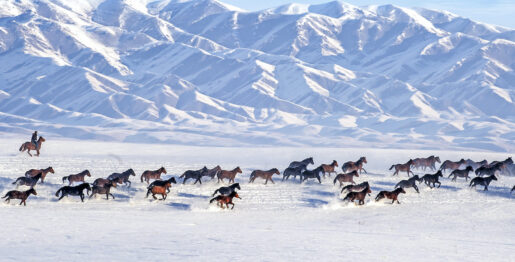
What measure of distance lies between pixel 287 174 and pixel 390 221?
30.2 feet

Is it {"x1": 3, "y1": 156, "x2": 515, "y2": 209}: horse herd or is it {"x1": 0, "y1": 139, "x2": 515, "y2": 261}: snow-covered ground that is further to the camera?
{"x1": 3, "y1": 156, "x2": 515, "y2": 209}: horse herd

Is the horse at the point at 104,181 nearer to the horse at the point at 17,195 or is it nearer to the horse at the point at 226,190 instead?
the horse at the point at 17,195

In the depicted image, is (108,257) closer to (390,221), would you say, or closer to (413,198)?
(390,221)

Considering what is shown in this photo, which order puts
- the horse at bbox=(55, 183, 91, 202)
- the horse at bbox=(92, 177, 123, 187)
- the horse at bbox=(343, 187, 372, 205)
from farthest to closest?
the horse at bbox=(92, 177, 123, 187) < the horse at bbox=(343, 187, 372, 205) < the horse at bbox=(55, 183, 91, 202)

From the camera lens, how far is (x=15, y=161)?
3619 cm

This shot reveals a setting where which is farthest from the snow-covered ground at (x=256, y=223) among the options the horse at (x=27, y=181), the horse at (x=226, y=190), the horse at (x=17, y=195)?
the horse at (x=226, y=190)

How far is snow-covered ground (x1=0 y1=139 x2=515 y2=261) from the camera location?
18.3m

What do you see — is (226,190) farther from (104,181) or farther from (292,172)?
(292,172)

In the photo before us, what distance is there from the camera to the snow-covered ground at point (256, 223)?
18281 mm

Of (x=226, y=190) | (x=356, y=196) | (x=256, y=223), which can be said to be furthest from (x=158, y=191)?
(x=356, y=196)

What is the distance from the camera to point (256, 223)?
24.3 metres

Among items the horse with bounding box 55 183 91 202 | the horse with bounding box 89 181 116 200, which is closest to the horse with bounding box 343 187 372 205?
the horse with bounding box 89 181 116 200

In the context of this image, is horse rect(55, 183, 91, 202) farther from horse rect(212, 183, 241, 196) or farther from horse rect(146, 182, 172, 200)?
horse rect(212, 183, 241, 196)

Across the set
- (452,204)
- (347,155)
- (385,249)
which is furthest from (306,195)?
(347,155)
